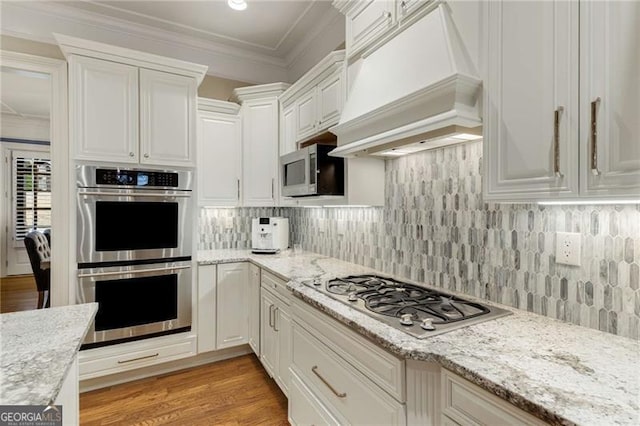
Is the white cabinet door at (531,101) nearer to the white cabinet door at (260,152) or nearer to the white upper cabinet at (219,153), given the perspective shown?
the white cabinet door at (260,152)

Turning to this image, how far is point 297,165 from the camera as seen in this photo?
99.3 inches

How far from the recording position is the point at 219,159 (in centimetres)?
313

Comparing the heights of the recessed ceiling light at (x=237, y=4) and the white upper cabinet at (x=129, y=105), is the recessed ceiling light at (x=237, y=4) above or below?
above

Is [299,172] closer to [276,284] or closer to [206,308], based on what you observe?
[276,284]

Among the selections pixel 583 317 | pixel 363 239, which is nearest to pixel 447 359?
pixel 583 317

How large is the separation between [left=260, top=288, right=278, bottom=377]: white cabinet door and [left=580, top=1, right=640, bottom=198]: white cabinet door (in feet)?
6.50

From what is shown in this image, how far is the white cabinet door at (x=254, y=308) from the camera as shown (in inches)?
106

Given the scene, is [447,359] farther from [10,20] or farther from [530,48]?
Answer: [10,20]

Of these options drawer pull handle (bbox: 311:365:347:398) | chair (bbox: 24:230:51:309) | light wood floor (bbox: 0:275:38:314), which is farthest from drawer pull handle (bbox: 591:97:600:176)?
light wood floor (bbox: 0:275:38:314)

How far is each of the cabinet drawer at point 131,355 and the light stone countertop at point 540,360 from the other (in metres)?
1.85

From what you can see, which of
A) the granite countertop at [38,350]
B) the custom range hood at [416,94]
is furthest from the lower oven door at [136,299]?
the custom range hood at [416,94]

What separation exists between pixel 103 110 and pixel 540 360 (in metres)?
3.00

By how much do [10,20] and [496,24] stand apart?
11.8 ft

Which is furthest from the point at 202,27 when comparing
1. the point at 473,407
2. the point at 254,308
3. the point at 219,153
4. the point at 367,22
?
the point at 473,407
